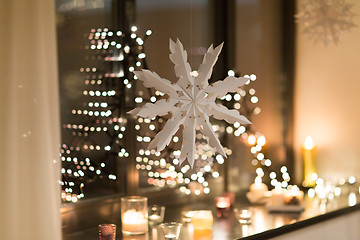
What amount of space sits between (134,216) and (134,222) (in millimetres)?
33

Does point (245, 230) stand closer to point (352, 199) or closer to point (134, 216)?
point (134, 216)

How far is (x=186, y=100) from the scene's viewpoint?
8.38 ft

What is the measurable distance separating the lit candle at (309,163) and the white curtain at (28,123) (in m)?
2.34

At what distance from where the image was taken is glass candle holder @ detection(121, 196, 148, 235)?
284 cm

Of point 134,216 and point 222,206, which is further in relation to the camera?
point 222,206

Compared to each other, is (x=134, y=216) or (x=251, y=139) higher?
(x=251, y=139)

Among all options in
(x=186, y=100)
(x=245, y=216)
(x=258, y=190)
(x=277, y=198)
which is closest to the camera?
(x=186, y=100)

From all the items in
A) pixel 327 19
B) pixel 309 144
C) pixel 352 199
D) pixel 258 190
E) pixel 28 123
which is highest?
pixel 327 19

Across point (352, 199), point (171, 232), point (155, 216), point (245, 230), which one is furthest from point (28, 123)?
point (352, 199)

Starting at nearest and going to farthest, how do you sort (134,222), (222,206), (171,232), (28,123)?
(28,123)
(171,232)
(134,222)
(222,206)

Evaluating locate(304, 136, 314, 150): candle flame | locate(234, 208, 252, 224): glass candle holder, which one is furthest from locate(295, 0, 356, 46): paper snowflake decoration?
locate(234, 208, 252, 224): glass candle holder

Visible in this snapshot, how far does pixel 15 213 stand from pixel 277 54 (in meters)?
2.58

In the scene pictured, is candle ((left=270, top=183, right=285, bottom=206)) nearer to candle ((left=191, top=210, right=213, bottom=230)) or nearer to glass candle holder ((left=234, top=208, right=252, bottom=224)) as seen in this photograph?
glass candle holder ((left=234, top=208, right=252, bottom=224))

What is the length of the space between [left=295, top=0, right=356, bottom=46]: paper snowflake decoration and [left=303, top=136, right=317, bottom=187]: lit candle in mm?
751
